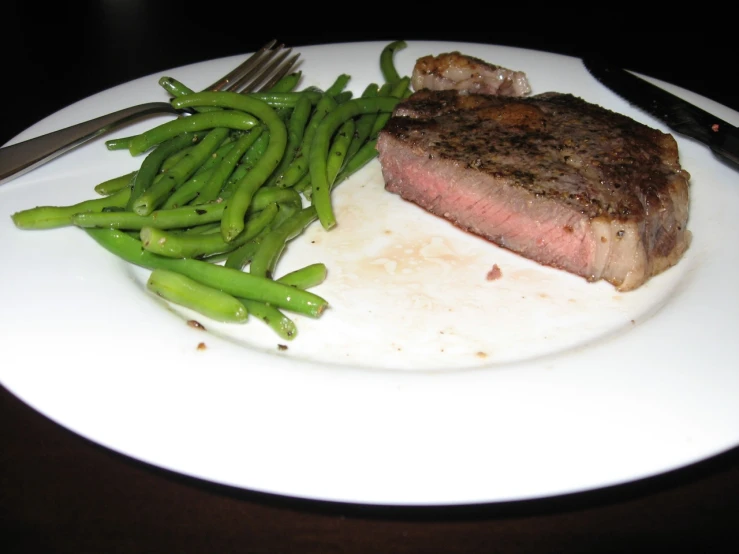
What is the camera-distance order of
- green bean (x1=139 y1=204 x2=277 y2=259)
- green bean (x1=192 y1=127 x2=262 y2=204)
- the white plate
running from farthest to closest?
green bean (x1=192 y1=127 x2=262 y2=204)
green bean (x1=139 y1=204 x2=277 y2=259)
the white plate

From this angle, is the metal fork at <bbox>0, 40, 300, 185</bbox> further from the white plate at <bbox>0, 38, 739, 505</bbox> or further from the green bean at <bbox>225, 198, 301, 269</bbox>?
the green bean at <bbox>225, 198, 301, 269</bbox>

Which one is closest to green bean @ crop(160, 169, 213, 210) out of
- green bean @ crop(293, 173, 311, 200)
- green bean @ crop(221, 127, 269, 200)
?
green bean @ crop(221, 127, 269, 200)

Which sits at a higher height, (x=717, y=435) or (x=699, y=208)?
(x=699, y=208)

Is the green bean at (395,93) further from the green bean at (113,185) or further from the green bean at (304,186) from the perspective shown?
the green bean at (113,185)

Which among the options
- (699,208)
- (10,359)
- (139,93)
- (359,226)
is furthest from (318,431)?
(139,93)

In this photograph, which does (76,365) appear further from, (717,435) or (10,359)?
(717,435)

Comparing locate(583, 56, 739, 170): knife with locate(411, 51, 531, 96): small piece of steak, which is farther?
locate(411, 51, 531, 96): small piece of steak

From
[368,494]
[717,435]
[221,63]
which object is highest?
[221,63]
